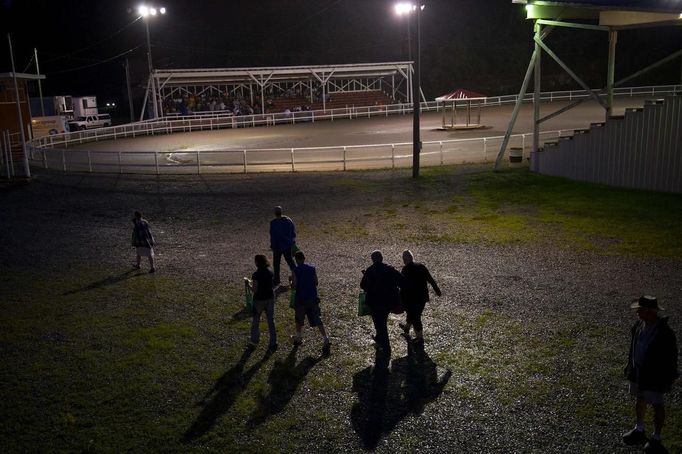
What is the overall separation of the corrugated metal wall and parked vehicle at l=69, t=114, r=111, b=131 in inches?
1637

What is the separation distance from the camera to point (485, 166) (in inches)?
1013

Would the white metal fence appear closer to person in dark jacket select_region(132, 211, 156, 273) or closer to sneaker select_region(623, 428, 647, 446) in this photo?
person in dark jacket select_region(132, 211, 156, 273)

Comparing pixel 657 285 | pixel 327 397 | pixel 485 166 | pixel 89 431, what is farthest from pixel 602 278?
pixel 485 166

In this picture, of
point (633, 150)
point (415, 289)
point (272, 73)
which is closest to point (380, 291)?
point (415, 289)

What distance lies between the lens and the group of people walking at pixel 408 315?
6.09m

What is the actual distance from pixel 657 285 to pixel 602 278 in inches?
36.9

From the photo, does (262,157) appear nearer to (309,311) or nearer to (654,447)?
(309,311)

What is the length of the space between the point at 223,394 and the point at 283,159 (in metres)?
22.7

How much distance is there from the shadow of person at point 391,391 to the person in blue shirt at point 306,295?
1.01 metres

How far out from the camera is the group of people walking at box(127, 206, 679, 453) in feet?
20.0

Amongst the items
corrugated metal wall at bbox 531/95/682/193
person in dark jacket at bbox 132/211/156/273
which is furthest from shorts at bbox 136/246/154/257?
corrugated metal wall at bbox 531/95/682/193

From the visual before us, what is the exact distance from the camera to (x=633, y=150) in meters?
19.9

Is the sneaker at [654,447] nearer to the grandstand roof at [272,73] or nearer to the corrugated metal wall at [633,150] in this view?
the corrugated metal wall at [633,150]

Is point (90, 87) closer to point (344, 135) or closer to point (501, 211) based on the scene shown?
point (344, 135)
